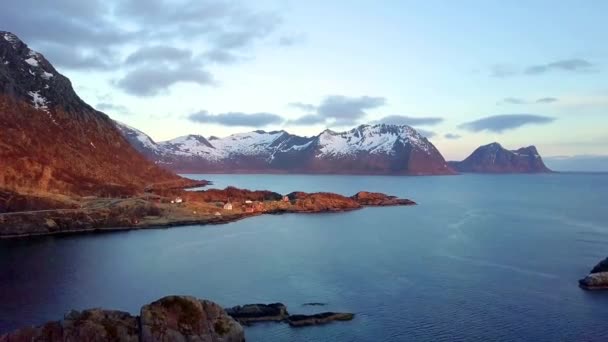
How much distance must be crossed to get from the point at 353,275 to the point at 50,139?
9083cm

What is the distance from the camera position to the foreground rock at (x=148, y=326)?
31.3 meters

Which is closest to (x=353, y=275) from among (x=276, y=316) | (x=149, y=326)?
(x=276, y=316)

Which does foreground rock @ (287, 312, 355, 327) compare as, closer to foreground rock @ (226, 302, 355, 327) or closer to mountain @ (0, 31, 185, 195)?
foreground rock @ (226, 302, 355, 327)

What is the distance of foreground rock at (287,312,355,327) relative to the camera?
133 ft

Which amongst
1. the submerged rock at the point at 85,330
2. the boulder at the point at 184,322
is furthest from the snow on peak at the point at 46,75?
the boulder at the point at 184,322

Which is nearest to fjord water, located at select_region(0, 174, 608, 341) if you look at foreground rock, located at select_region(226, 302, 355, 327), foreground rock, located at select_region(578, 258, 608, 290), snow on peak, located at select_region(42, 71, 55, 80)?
foreground rock, located at select_region(226, 302, 355, 327)

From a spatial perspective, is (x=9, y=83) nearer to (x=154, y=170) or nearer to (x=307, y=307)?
(x=154, y=170)

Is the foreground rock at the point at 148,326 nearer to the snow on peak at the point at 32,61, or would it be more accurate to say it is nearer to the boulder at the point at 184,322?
the boulder at the point at 184,322

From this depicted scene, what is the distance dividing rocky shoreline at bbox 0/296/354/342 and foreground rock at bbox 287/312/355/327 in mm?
6129

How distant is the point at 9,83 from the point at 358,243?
300 feet

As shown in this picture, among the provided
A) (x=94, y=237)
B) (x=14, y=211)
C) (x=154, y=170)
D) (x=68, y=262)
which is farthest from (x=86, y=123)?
(x=68, y=262)

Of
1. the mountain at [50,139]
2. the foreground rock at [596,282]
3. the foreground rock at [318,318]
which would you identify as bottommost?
the foreground rock at [318,318]

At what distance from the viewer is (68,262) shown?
6206cm

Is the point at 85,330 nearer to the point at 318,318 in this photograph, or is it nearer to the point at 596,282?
the point at 318,318
